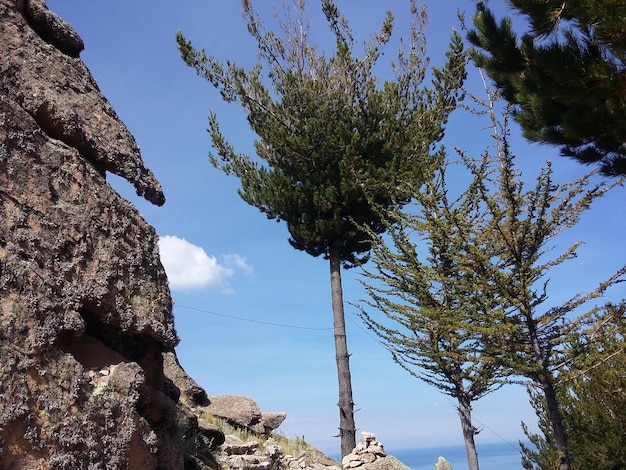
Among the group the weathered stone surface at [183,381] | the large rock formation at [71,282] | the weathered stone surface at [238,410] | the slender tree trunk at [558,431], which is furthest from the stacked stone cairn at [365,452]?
the large rock formation at [71,282]

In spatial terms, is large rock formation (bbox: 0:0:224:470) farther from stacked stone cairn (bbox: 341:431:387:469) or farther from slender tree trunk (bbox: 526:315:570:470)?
slender tree trunk (bbox: 526:315:570:470)

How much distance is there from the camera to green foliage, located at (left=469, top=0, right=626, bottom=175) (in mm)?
5551

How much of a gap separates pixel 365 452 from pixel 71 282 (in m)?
6.32

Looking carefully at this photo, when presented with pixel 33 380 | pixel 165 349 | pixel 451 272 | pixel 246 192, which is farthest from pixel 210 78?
pixel 33 380

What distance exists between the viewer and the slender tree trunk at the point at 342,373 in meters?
11.7

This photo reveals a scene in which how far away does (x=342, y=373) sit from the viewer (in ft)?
40.1

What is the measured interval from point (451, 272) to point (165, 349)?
707 centimetres

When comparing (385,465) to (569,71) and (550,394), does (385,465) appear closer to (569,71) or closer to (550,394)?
(550,394)

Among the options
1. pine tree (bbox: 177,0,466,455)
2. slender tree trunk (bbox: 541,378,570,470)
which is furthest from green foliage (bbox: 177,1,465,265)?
slender tree trunk (bbox: 541,378,570,470)

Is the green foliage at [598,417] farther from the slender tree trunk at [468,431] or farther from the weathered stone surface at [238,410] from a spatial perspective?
the weathered stone surface at [238,410]

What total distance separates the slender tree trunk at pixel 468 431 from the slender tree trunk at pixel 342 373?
2.39 meters

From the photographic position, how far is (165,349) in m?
5.14

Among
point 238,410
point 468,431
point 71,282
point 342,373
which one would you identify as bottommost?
point 71,282

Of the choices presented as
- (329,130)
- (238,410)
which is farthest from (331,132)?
(238,410)
